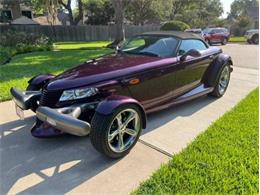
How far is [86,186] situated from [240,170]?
1.68 m

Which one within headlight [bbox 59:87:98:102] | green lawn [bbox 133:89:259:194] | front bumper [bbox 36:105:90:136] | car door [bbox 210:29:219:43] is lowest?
car door [bbox 210:29:219:43]

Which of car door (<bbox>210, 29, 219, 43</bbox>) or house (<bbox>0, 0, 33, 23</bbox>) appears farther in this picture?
house (<bbox>0, 0, 33, 23</bbox>)

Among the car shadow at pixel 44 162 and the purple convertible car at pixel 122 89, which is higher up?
the purple convertible car at pixel 122 89

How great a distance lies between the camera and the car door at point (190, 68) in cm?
452

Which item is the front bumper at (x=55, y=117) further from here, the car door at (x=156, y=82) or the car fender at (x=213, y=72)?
the car fender at (x=213, y=72)

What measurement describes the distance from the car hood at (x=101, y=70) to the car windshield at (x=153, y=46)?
0.22 meters

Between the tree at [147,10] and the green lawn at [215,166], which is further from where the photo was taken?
the tree at [147,10]

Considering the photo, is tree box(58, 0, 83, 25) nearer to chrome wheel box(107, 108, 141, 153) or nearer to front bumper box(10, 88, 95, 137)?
front bumper box(10, 88, 95, 137)

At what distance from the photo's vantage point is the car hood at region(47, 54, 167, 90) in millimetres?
3413

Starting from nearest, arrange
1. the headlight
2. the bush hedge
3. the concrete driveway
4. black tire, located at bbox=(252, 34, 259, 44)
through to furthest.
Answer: the concrete driveway → the headlight → the bush hedge → black tire, located at bbox=(252, 34, 259, 44)

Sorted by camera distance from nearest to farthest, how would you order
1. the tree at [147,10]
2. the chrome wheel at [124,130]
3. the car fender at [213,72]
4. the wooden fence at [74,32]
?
the chrome wheel at [124,130], the car fender at [213,72], the wooden fence at [74,32], the tree at [147,10]

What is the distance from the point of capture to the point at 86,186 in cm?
271

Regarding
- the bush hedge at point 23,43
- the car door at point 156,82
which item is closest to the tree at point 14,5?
the bush hedge at point 23,43

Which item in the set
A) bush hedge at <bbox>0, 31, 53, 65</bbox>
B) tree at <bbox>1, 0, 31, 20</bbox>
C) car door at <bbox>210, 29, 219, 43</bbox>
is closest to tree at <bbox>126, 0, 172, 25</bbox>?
tree at <bbox>1, 0, 31, 20</bbox>
